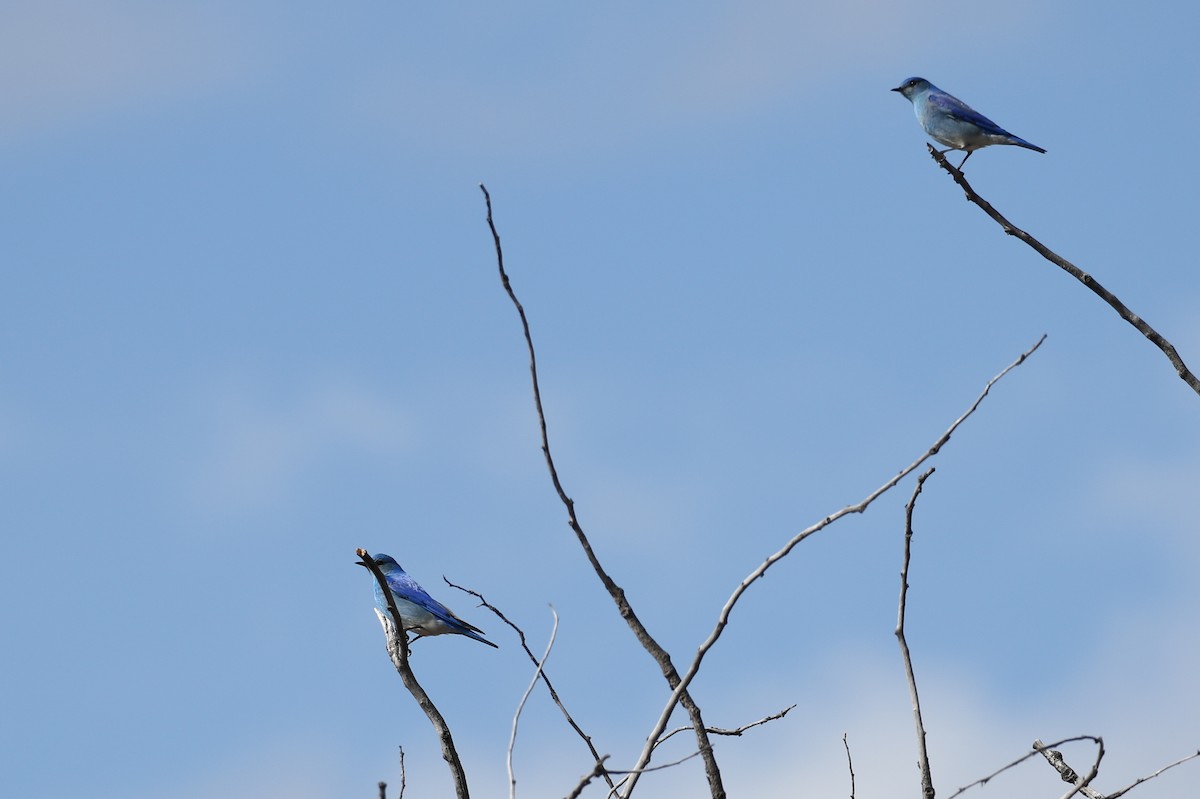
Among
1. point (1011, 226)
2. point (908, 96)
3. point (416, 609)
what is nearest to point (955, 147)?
point (908, 96)

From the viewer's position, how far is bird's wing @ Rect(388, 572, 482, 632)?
1026cm

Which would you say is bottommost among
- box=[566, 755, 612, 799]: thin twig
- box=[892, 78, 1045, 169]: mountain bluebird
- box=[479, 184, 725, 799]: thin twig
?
box=[566, 755, 612, 799]: thin twig

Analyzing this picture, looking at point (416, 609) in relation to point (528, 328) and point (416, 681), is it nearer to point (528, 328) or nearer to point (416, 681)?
point (416, 681)

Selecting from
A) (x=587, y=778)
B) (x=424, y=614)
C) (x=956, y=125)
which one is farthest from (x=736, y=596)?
(x=956, y=125)

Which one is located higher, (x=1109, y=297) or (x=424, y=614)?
(x=424, y=614)

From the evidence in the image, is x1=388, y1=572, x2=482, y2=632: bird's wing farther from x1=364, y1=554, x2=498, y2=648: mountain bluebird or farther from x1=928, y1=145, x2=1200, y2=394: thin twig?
x1=928, y1=145, x2=1200, y2=394: thin twig

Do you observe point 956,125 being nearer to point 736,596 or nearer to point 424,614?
point 424,614

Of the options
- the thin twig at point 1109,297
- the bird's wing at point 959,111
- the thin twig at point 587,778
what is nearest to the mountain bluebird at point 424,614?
the bird's wing at point 959,111

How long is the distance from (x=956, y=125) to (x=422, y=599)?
242 inches

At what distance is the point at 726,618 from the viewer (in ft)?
9.55

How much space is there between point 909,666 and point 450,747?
5.04 feet

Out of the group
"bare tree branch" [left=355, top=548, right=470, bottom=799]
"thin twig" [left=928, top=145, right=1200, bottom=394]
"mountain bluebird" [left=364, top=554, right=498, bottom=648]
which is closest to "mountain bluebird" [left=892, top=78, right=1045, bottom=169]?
"mountain bluebird" [left=364, top=554, right=498, bottom=648]

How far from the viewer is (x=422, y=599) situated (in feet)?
34.1

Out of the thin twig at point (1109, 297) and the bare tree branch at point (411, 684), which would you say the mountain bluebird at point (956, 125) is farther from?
the bare tree branch at point (411, 684)
